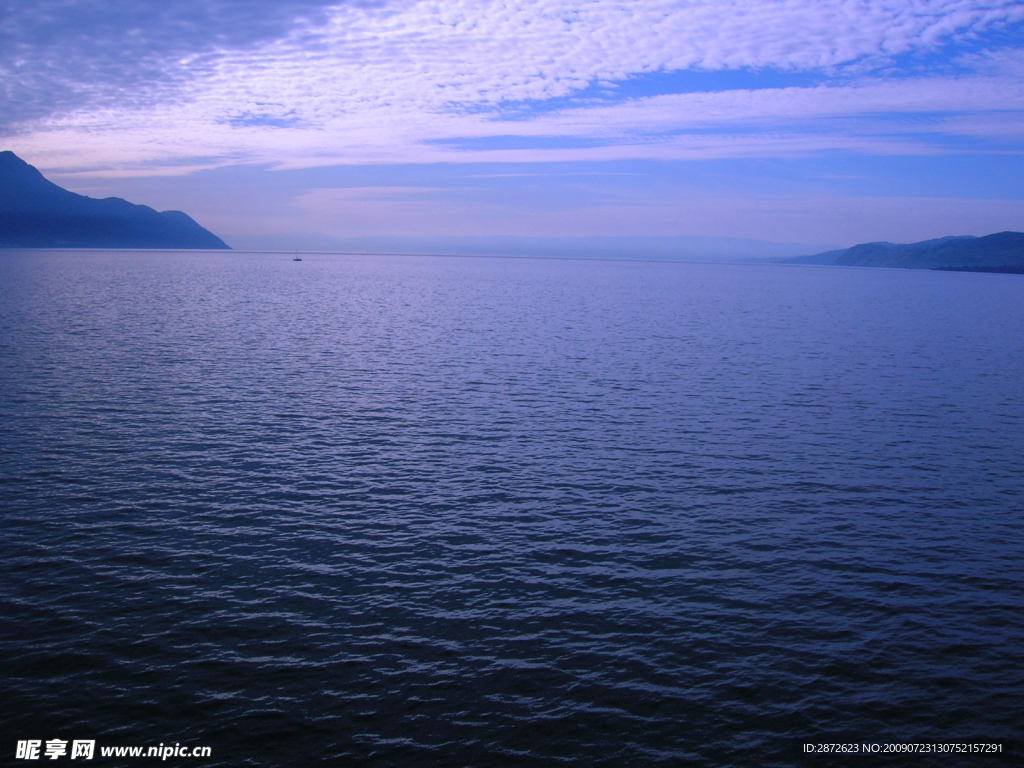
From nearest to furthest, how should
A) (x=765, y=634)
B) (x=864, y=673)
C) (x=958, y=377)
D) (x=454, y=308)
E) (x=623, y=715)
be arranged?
1. (x=623, y=715)
2. (x=864, y=673)
3. (x=765, y=634)
4. (x=958, y=377)
5. (x=454, y=308)

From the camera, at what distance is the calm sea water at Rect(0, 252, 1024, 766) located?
20.4 m

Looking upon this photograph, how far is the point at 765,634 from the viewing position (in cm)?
2516

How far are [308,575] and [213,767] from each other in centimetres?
1010

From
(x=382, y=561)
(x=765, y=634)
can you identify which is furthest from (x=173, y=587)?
(x=765, y=634)

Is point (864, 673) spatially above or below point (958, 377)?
below

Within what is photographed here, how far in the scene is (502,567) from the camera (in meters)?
29.4

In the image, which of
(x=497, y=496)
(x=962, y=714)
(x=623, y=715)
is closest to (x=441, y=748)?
(x=623, y=715)

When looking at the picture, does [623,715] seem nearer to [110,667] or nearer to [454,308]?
[110,667]

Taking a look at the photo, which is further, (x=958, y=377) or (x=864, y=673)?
(x=958, y=377)

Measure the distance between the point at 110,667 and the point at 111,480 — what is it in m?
18.2

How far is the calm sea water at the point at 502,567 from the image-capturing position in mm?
20391

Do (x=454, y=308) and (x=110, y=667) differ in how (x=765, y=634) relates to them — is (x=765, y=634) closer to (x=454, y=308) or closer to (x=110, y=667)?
(x=110, y=667)

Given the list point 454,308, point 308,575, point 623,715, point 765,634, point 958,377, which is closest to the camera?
point 623,715

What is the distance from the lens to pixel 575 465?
4291cm
